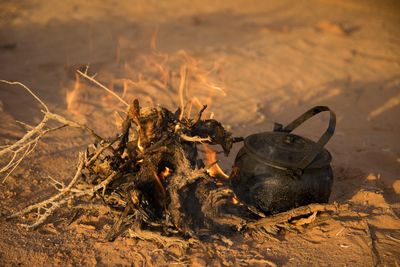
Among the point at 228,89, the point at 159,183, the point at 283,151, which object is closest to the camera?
the point at 159,183

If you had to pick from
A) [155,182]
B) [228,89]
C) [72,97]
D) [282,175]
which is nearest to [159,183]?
[155,182]

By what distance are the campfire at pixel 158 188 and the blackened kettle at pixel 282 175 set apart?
11 cm

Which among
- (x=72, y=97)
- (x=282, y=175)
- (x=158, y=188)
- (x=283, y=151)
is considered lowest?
(x=72, y=97)

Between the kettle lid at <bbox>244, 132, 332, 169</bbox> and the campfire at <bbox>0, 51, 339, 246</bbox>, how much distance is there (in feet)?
1.32

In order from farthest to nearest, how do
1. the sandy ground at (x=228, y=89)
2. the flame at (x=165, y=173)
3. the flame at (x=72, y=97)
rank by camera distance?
the flame at (x=72, y=97) < the flame at (x=165, y=173) < the sandy ground at (x=228, y=89)

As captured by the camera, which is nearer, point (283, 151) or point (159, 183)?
point (159, 183)

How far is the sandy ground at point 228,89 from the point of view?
3.47 metres

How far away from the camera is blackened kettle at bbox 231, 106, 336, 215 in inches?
140

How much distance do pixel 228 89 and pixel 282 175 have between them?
415cm

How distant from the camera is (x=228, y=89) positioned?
7.57 metres

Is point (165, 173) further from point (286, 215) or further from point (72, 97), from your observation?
point (72, 97)

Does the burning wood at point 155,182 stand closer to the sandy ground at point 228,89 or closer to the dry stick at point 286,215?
the dry stick at point 286,215

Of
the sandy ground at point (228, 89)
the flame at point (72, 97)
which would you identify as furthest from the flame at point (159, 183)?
the flame at point (72, 97)

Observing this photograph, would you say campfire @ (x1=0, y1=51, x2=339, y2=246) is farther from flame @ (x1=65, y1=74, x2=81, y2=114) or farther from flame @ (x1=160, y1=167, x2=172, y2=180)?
flame @ (x1=65, y1=74, x2=81, y2=114)
